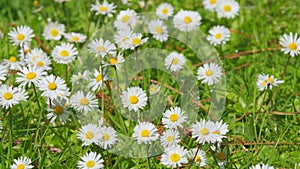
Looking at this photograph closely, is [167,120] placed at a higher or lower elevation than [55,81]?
lower

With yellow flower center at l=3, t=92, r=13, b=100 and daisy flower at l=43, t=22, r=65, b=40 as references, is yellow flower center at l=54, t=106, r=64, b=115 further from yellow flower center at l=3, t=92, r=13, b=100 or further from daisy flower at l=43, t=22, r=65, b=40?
daisy flower at l=43, t=22, r=65, b=40

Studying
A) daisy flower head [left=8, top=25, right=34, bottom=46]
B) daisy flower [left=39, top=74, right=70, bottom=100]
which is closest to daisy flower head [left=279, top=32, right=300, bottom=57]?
daisy flower [left=39, top=74, right=70, bottom=100]

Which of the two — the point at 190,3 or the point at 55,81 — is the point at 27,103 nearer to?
the point at 55,81

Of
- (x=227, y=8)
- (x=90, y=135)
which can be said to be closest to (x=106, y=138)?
(x=90, y=135)

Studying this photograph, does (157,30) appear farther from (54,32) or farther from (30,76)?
(30,76)

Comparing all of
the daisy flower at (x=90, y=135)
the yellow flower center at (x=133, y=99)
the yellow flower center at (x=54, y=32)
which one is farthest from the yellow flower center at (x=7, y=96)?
the yellow flower center at (x=54, y=32)

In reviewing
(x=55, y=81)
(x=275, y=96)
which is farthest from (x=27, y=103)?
(x=275, y=96)
